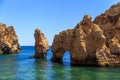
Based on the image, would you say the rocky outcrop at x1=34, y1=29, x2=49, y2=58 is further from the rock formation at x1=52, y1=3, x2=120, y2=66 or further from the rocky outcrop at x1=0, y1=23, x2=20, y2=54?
the rocky outcrop at x1=0, y1=23, x2=20, y2=54

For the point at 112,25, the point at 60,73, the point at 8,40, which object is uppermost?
the point at 8,40

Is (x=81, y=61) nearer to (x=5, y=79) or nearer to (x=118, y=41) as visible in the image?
(x=118, y=41)

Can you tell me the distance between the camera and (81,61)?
5822 cm

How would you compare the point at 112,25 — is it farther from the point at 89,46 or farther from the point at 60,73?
the point at 60,73

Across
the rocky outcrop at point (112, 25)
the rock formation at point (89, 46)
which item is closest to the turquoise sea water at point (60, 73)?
the rock formation at point (89, 46)

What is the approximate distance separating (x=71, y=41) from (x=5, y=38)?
2505 inches

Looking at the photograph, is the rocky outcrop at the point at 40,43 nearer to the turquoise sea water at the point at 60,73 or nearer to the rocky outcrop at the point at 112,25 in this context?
the rocky outcrop at the point at 112,25

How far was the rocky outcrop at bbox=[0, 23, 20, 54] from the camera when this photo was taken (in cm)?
11788

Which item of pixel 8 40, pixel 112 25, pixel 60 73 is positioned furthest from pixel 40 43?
pixel 8 40

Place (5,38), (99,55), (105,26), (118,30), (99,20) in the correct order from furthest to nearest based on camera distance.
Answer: (5,38), (99,20), (105,26), (118,30), (99,55)

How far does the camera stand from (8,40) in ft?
398

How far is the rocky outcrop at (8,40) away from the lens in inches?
4641

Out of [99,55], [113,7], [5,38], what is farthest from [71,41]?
[5,38]

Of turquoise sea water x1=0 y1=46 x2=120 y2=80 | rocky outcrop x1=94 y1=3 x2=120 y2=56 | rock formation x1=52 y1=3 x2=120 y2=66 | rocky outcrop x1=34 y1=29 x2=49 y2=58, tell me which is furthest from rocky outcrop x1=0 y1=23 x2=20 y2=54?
turquoise sea water x1=0 y1=46 x2=120 y2=80
